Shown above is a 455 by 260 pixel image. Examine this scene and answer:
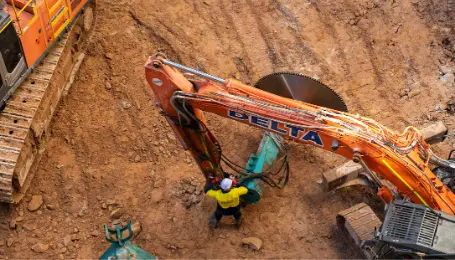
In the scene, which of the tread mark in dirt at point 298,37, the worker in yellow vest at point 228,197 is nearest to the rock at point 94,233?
the worker in yellow vest at point 228,197

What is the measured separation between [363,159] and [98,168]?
14.7ft

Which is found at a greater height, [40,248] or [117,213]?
[117,213]

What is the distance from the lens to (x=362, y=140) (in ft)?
26.1

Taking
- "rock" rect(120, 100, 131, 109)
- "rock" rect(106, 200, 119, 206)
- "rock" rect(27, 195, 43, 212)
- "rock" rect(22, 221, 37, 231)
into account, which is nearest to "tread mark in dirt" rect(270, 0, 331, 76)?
"rock" rect(120, 100, 131, 109)

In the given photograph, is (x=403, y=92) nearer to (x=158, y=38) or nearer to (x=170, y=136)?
(x=170, y=136)

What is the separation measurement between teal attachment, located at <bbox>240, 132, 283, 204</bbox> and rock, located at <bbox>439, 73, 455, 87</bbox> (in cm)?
332

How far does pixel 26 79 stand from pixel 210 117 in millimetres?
3009

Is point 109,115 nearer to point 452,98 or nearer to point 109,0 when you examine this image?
point 109,0

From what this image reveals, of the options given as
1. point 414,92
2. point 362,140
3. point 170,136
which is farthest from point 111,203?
point 414,92

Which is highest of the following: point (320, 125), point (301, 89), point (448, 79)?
point (320, 125)

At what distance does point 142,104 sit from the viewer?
1155cm

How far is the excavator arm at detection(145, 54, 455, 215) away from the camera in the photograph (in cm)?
802

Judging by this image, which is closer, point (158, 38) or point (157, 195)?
point (157, 195)

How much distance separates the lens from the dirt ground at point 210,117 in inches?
392
